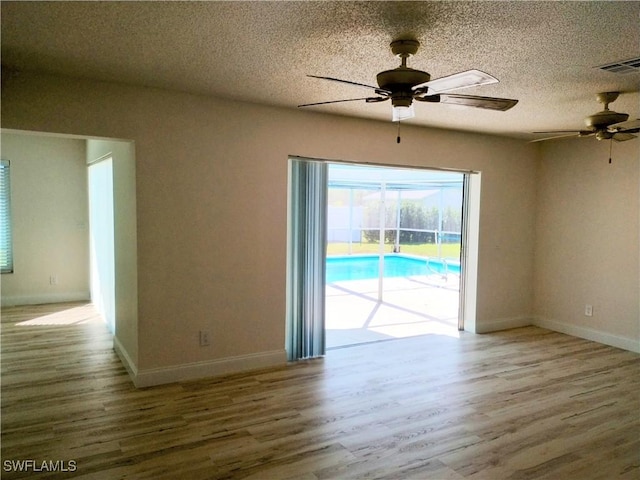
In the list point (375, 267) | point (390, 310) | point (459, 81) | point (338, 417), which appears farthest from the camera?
point (375, 267)

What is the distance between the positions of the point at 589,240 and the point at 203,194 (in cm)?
450

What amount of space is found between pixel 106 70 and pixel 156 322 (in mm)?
1944

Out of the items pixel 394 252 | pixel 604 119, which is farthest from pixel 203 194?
pixel 394 252

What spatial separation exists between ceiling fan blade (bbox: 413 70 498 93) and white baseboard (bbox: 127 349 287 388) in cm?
281

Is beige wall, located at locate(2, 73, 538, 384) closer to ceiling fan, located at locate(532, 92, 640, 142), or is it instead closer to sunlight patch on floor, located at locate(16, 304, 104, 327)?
ceiling fan, located at locate(532, 92, 640, 142)

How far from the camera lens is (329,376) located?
4.03m

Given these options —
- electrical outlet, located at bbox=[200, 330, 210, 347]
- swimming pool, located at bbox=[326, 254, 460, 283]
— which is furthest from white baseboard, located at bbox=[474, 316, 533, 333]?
swimming pool, located at bbox=[326, 254, 460, 283]

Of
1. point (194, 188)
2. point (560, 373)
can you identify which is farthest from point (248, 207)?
point (560, 373)

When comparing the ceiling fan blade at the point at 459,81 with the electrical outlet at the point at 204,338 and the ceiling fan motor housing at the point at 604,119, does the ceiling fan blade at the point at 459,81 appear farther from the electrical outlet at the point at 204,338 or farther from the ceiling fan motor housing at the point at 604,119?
the electrical outlet at the point at 204,338

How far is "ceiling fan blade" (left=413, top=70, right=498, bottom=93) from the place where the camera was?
217cm

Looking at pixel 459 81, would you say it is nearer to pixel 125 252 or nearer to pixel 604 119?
pixel 604 119

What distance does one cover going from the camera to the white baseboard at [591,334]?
4996 millimetres

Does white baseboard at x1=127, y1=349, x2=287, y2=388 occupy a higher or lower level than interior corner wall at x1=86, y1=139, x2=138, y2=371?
lower

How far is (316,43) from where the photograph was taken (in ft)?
8.18
